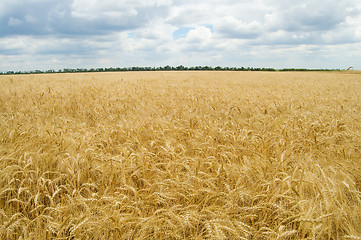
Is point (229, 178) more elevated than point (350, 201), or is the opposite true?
point (229, 178)

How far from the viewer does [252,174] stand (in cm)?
200

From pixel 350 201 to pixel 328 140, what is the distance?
140 centimetres

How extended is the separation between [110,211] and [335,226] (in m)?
1.53

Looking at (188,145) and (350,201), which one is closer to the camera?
(350,201)

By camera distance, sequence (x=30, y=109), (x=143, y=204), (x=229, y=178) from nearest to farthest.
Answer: (x=143, y=204), (x=229, y=178), (x=30, y=109)

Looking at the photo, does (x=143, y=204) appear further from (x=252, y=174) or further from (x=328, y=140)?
(x=328, y=140)

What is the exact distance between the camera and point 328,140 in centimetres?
299

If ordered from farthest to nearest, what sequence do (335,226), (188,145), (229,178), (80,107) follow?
(80,107) → (188,145) → (229,178) → (335,226)

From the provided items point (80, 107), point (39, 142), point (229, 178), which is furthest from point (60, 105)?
point (229, 178)

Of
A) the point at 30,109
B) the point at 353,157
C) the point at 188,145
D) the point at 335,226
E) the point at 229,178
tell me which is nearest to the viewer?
the point at 335,226

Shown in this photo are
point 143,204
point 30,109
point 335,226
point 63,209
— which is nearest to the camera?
point 335,226

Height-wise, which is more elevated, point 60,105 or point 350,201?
point 60,105

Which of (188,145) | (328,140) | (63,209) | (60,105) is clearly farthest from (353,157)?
(60,105)

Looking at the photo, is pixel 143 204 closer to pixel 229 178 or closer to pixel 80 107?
pixel 229 178
